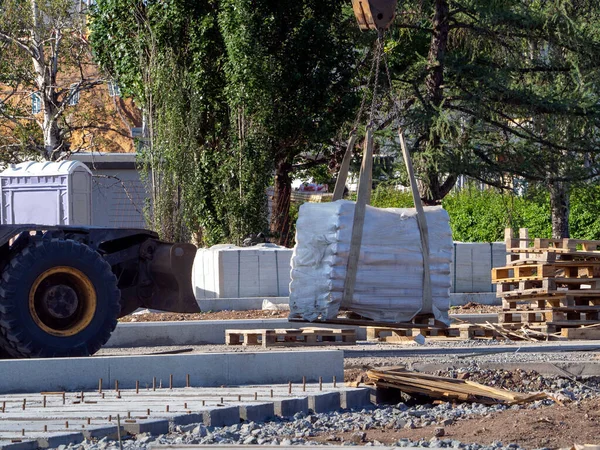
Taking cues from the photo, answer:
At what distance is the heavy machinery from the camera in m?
10.0

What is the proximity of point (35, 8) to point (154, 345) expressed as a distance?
53.4ft

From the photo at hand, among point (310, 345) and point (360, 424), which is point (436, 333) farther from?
point (360, 424)

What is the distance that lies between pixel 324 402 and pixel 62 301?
336cm

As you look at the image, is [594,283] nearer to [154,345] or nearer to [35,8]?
[154,345]

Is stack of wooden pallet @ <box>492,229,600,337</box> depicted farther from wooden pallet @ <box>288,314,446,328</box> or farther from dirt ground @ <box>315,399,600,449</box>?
dirt ground @ <box>315,399,600,449</box>

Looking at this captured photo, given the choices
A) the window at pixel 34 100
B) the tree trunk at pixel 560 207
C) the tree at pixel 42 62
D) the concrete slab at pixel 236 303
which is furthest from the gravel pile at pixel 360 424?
the window at pixel 34 100

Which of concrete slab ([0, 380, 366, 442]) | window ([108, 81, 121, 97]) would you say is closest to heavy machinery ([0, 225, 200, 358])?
concrete slab ([0, 380, 366, 442])

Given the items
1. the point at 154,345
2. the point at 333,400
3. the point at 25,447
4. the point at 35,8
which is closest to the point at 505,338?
the point at 154,345

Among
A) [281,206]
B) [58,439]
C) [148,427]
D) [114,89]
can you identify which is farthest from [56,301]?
[114,89]

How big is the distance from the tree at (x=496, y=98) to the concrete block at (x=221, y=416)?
49.4ft

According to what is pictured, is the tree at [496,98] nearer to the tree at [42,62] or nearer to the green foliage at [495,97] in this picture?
the green foliage at [495,97]

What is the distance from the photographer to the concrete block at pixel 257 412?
781cm

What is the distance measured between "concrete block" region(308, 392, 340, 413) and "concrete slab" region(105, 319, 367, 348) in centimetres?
621

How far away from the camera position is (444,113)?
2209 cm
